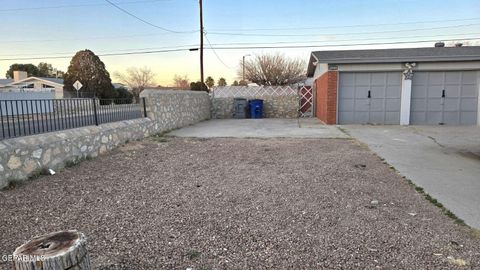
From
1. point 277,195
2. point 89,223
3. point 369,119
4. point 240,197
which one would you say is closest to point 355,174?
point 277,195

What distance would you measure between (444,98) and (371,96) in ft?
9.62

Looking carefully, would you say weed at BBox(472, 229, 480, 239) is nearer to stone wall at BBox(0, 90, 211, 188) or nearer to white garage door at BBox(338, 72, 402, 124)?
stone wall at BBox(0, 90, 211, 188)

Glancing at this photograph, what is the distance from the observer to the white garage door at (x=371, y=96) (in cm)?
1383

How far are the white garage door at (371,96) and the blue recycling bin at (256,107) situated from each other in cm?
607

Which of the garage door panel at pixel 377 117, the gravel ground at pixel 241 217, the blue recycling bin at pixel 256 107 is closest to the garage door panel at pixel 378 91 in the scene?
the garage door panel at pixel 377 117

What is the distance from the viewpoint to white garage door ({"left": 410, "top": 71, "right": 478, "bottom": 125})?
13516 mm

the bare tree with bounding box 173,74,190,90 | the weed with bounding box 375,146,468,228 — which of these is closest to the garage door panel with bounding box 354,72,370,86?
the weed with bounding box 375,146,468,228

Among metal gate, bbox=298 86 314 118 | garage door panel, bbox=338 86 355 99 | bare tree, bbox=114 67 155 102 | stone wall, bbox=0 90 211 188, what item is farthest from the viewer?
bare tree, bbox=114 67 155 102

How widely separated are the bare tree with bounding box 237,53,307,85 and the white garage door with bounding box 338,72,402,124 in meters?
21.0

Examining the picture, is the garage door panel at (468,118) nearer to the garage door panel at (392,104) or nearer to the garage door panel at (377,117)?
the garage door panel at (392,104)

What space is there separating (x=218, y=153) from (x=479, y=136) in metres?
8.50

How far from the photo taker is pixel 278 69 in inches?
1364

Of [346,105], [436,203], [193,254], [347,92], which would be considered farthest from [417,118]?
[193,254]

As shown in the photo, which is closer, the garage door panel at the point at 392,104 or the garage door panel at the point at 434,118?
the garage door panel at the point at 434,118
